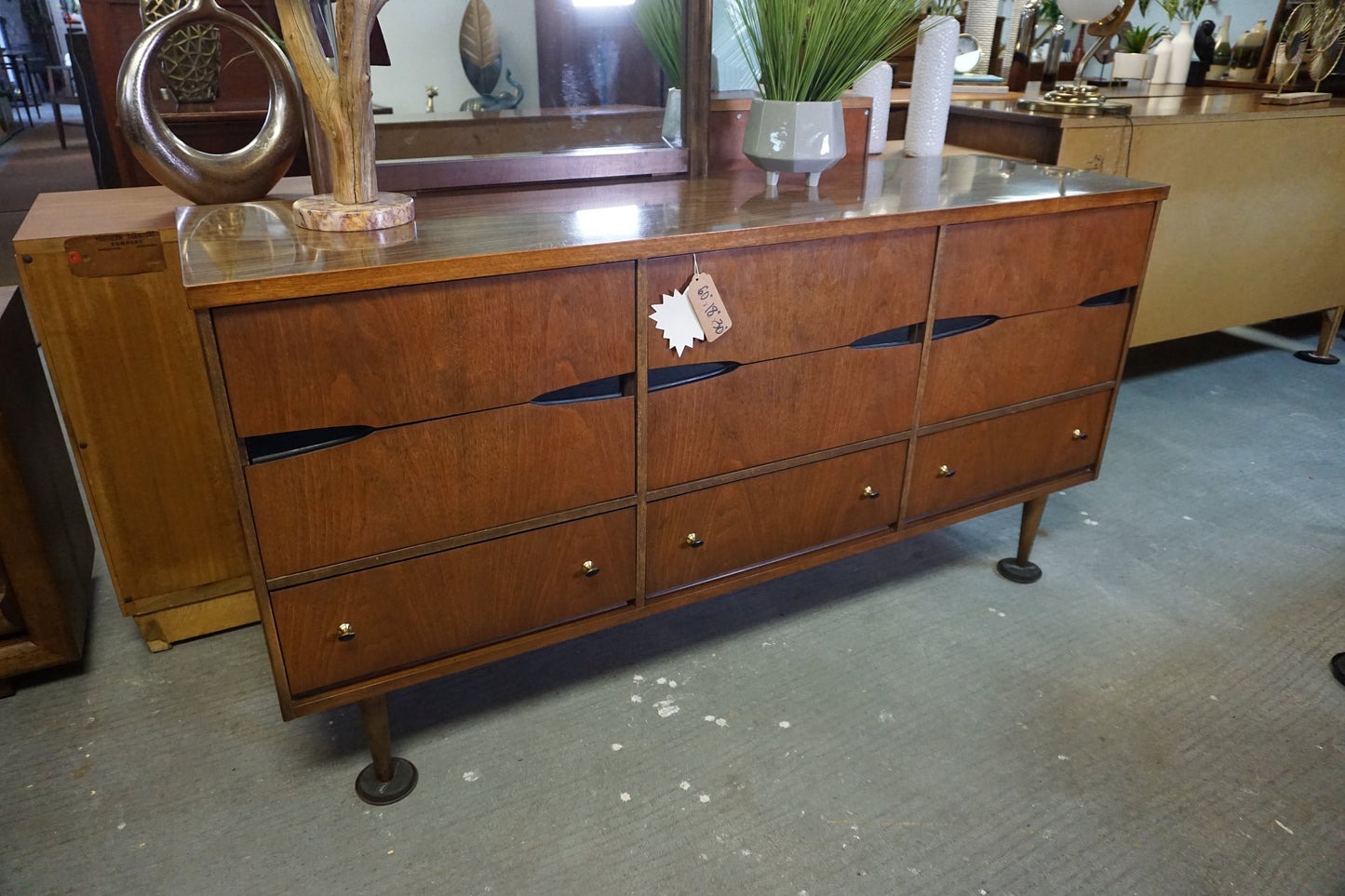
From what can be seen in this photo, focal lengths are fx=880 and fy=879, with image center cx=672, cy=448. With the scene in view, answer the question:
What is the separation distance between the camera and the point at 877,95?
1815mm

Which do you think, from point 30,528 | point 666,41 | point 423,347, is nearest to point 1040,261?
point 666,41

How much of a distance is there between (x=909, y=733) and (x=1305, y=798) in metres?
0.55

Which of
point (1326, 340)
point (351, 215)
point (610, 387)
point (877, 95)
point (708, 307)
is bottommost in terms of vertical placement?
point (1326, 340)

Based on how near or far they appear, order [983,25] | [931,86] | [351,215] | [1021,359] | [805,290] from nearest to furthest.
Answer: [351,215], [805,290], [1021,359], [931,86], [983,25]

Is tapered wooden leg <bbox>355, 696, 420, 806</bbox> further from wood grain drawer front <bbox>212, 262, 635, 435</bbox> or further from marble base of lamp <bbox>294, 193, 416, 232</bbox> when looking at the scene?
marble base of lamp <bbox>294, 193, 416, 232</bbox>

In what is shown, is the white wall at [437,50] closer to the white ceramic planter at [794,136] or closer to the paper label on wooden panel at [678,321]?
the white ceramic planter at [794,136]

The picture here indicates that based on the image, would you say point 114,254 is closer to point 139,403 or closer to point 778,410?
point 139,403

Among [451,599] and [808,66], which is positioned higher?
[808,66]

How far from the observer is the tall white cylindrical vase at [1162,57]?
2.96 meters

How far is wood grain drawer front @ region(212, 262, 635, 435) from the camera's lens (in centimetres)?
91

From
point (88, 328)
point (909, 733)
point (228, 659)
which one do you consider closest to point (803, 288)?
point (909, 733)

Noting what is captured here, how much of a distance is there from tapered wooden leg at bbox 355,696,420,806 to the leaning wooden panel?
0.49 meters

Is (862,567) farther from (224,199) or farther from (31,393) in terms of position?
(31,393)

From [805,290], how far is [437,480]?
551 millimetres
